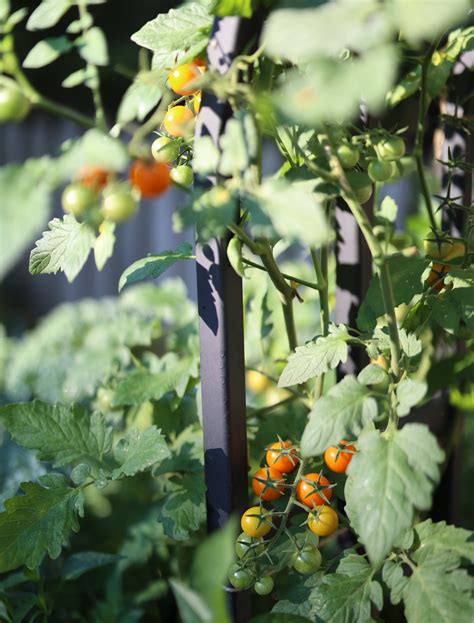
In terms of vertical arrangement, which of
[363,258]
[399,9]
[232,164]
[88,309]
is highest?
[399,9]

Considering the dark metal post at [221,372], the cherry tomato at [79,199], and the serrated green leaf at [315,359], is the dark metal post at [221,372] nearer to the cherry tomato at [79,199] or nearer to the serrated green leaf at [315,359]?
the serrated green leaf at [315,359]

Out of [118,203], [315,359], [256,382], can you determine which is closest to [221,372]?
[315,359]

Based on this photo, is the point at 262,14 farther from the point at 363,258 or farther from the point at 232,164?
the point at 363,258

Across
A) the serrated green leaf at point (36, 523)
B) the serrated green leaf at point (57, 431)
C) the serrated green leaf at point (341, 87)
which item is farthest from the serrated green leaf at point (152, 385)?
the serrated green leaf at point (341, 87)

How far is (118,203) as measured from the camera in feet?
Answer: 1.97

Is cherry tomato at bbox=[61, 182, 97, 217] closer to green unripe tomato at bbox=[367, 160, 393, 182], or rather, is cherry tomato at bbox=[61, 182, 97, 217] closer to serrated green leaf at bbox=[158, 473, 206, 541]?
green unripe tomato at bbox=[367, 160, 393, 182]

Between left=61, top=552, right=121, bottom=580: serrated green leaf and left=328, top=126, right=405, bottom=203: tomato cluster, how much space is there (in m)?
0.71

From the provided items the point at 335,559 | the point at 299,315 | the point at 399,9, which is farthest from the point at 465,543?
the point at 299,315

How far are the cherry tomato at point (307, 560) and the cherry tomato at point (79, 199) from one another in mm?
474

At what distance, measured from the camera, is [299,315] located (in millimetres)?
1953

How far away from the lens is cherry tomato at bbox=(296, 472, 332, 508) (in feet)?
2.82

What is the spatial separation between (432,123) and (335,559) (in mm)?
815

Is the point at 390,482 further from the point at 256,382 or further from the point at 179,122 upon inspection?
the point at 256,382

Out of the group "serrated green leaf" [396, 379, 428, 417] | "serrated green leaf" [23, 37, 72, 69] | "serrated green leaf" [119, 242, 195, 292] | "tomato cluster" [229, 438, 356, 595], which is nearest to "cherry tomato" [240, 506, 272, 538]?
"tomato cluster" [229, 438, 356, 595]
